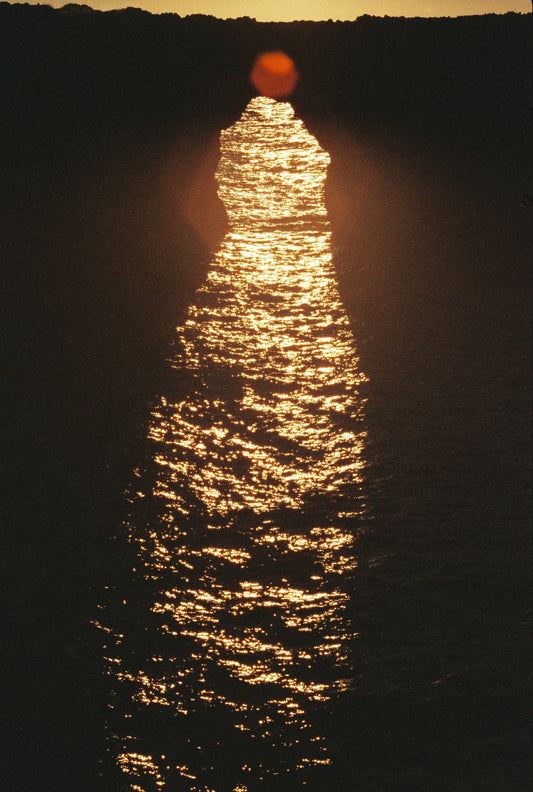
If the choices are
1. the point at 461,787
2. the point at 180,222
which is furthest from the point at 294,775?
the point at 180,222

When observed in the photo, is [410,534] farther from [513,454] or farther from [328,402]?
[328,402]

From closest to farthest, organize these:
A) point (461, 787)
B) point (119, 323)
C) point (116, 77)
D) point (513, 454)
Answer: point (461, 787)
point (513, 454)
point (119, 323)
point (116, 77)

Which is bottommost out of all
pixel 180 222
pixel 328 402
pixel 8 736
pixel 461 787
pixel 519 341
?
pixel 461 787

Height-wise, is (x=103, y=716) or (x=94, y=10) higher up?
(x=94, y=10)

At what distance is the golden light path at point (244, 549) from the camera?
365 cm

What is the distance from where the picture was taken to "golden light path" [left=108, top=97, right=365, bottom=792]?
3654 millimetres

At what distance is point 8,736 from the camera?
11.9ft

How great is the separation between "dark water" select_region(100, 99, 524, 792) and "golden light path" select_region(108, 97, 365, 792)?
0.04 feet

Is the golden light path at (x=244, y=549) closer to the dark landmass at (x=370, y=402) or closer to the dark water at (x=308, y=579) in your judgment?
the dark water at (x=308, y=579)

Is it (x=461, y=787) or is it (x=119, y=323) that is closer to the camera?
(x=461, y=787)

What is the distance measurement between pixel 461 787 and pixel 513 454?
2722 mm

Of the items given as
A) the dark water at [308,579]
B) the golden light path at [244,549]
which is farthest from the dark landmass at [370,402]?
the golden light path at [244,549]

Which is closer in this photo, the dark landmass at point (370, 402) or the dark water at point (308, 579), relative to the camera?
the dark water at point (308, 579)

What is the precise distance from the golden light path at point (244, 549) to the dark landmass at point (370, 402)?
13cm
